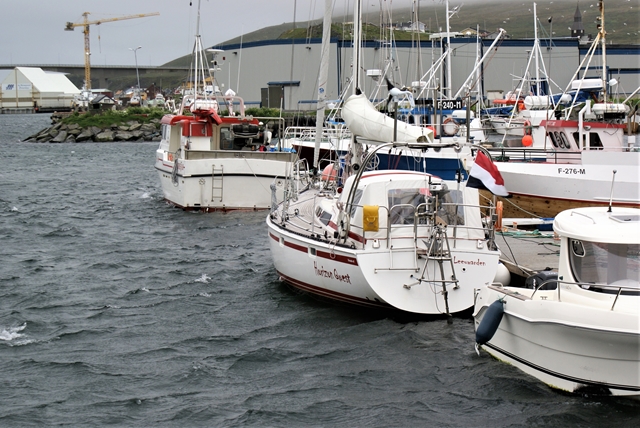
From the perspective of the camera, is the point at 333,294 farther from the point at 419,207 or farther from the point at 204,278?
the point at 204,278

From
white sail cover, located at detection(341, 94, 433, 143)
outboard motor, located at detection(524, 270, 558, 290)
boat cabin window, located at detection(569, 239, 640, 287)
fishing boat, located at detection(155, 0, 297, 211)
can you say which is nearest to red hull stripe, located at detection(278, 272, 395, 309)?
outboard motor, located at detection(524, 270, 558, 290)

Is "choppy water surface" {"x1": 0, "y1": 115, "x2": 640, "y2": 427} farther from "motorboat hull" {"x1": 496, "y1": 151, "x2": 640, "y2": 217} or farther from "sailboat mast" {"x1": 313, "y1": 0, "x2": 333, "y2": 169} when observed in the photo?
"motorboat hull" {"x1": 496, "y1": 151, "x2": 640, "y2": 217}

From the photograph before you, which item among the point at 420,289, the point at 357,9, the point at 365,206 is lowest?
the point at 420,289

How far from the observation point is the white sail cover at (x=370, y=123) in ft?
56.3

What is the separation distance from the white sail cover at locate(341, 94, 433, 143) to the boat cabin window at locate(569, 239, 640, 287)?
6.02m

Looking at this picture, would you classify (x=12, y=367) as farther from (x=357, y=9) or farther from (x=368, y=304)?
(x=357, y=9)

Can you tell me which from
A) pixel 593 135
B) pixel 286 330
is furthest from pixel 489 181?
pixel 593 135

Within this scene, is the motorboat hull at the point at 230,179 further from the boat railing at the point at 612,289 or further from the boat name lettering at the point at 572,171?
the boat railing at the point at 612,289

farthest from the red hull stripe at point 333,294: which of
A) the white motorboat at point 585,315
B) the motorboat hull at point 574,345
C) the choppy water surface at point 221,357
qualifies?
the motorboat hull at point 574,345

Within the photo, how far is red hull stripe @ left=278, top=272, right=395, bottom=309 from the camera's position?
1510 centimetres

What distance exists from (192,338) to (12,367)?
9.93 ft

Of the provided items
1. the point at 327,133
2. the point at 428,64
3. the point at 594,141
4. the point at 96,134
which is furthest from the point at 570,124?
the point at 96,134

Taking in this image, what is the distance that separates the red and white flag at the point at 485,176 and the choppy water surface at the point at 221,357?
247 cm

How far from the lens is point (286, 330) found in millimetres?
15188
